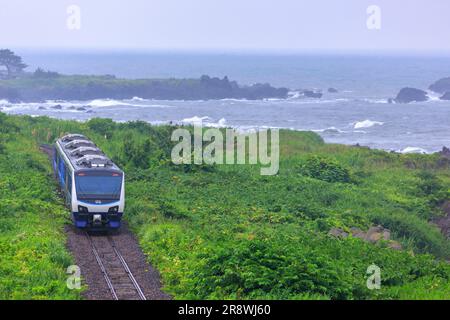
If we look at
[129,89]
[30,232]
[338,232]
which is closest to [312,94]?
[129,89]

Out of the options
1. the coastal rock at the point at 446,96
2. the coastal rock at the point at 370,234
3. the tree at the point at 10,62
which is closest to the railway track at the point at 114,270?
the coastal rock at the point at 370,234

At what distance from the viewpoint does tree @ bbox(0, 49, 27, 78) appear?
15325 cm

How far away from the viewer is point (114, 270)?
2241 centimetres

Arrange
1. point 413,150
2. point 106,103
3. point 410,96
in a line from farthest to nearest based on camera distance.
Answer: point 410,96 < point 106,103 < point 413,150

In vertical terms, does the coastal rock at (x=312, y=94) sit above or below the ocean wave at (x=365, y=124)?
above

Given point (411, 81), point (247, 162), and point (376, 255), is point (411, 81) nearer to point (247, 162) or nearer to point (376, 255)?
point (247, 162)

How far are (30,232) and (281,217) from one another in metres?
10.8

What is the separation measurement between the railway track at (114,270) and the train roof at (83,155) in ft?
8.55

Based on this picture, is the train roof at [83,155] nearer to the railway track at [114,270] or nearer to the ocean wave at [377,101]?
the railway track at [114,270]

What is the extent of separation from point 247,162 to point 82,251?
25.0m

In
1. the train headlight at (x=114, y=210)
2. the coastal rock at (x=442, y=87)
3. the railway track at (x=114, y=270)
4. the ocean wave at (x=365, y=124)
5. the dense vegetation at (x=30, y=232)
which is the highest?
the train headlight at (x=114, y=210)

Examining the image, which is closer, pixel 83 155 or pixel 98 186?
pixel 98 186

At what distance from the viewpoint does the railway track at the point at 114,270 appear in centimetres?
1992

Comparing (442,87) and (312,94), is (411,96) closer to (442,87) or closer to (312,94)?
(312,94)
